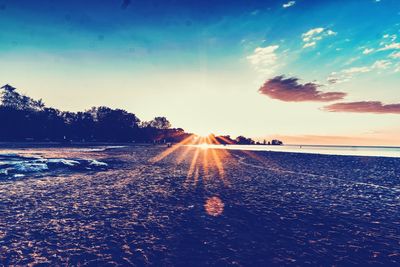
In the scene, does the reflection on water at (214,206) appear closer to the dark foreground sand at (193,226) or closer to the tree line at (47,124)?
the dark foreground sand at (193,226)

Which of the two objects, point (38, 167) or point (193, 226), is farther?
point (38, 167)

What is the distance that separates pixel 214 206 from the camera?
47.5 feet

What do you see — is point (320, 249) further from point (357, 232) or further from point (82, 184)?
point (82, 184)

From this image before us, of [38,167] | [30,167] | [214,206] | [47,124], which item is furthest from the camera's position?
[47,124]

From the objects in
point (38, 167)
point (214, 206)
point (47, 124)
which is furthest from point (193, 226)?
point (47, 124)

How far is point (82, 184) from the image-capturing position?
1994cm

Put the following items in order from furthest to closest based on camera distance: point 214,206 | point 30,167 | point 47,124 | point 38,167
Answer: point 47,124 < point 38,167 < point 30,167 < point 214,206

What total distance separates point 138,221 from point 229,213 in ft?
14.7

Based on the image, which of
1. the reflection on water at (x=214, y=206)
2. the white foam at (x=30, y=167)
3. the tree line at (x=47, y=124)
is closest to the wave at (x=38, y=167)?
the white foam at (x=30, y=167)

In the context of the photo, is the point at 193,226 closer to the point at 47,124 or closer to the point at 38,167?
the point at 38,167

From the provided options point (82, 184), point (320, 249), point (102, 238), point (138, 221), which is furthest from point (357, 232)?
point (82, 184)

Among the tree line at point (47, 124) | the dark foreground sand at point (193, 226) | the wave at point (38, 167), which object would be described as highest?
the tree line at point (47, 124)

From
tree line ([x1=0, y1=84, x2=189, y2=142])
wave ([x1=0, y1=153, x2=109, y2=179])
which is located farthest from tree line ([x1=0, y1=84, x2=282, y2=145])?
wave ([x1=0, y1=153, x2=109, y2=179])

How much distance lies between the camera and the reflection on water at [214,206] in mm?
13249
